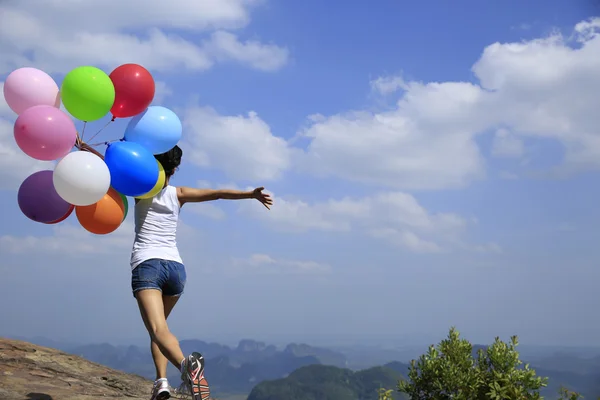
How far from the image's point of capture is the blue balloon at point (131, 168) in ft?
16.1

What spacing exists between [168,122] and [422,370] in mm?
4325

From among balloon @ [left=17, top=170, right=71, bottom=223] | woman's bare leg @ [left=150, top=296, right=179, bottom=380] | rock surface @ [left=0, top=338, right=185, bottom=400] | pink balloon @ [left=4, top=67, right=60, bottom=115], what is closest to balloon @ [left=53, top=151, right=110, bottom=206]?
balloon @ [left=17, top=170, right=71, bottom=223]

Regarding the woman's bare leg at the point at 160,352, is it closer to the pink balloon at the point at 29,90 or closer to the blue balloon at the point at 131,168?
the blue balloon at the point at 131,168

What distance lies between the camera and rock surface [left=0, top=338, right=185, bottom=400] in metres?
6.17

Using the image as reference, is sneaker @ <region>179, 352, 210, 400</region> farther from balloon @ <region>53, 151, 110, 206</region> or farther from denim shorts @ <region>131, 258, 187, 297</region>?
balloon @ <region>53, 151, 110, 206</region>

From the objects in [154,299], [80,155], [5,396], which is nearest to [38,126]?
[80,155]

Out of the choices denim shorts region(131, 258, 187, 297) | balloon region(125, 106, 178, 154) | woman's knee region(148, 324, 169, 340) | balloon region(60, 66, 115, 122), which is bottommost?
woman's knee region(148, 324, 169, 340)

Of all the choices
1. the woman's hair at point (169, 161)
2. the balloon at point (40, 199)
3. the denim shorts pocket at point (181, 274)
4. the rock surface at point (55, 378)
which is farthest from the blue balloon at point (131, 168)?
the rock surface at point (55, 378)

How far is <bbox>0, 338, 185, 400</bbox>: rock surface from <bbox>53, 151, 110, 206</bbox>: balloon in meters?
2.32

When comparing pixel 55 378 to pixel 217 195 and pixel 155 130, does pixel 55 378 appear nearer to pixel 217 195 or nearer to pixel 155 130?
pixel 217 195

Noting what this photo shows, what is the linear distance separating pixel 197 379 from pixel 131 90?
2.66 metres

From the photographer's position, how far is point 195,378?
4594 mm

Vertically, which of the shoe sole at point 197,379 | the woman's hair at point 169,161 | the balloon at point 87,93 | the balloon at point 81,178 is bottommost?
the shoe sole at point 197,379

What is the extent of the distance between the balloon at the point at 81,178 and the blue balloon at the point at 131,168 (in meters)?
0.09
